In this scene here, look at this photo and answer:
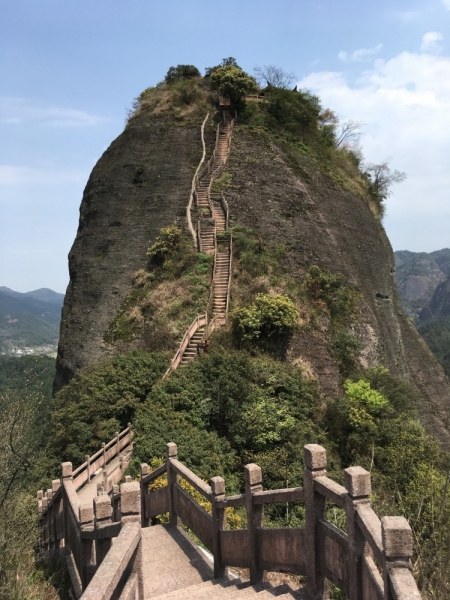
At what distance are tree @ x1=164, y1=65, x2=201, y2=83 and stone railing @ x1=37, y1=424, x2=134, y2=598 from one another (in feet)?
92.7

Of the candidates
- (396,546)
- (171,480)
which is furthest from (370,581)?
(171,480)

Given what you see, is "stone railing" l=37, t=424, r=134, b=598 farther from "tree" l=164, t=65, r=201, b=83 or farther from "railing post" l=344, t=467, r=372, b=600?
"tree" l=164, t=65, r=201, b=83

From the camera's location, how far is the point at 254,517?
6086 mm

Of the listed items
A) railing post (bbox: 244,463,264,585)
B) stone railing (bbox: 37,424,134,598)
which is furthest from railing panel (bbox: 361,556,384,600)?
stone railing (bbox: 37,424,134,598)

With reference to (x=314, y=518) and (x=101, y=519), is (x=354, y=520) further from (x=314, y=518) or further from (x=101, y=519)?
(x=101, y=519)

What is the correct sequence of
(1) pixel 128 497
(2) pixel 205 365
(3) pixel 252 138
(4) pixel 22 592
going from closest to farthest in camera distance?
1. (1) pixel 128 497
2. (4) pixel 22 592
3. (2) pixel 205 365
4. (3) pixel 252 138

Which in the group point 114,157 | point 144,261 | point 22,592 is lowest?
point 22,592

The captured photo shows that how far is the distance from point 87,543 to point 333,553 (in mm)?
3315

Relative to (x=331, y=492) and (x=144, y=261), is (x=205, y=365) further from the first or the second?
(x=331, y=492)

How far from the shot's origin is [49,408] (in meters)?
16.6

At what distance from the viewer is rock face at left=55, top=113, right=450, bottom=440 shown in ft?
72.6

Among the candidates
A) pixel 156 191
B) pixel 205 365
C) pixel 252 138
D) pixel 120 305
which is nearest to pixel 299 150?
pixel 252 138

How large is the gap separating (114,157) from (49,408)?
17.3 m

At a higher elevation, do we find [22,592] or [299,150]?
[299,150]
